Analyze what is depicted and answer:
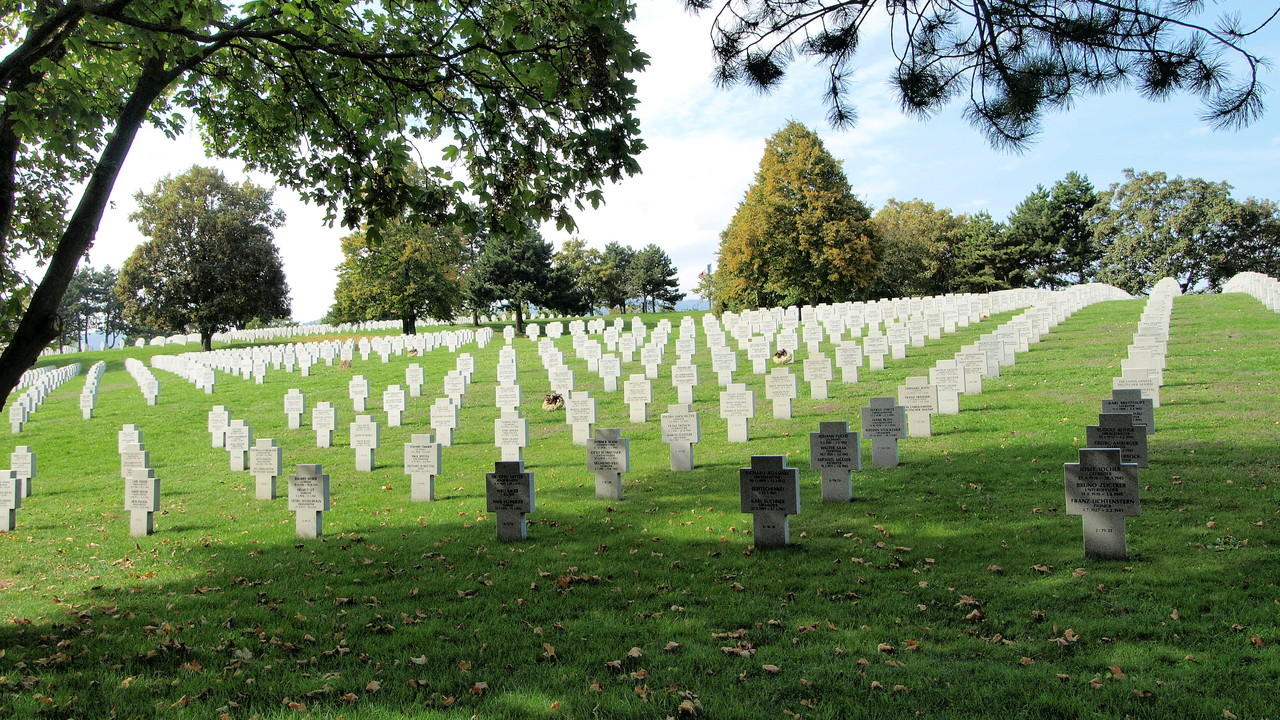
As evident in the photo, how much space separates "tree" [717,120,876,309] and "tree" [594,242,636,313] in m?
34.5

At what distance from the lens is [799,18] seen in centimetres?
632

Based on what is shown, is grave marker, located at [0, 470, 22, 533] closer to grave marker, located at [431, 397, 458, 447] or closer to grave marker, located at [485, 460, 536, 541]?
grave marker, located at [431, 397, 458, 447]

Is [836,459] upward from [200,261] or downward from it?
downward

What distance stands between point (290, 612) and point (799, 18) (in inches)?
241

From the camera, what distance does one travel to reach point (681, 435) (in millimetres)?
11266

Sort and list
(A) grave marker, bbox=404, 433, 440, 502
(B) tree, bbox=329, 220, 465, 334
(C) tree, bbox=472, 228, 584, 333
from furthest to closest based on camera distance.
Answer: (C) tree, bbox=472, 228, 584, 333
(B) tree, bbox=329, 220, 465, 334
(A) grave marker, bbox=404, 433, 440, 502

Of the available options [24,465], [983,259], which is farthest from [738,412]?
[983,259]

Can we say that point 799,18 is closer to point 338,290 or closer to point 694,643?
point 694,643

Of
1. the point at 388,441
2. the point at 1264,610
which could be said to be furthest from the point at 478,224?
the point at 388,441

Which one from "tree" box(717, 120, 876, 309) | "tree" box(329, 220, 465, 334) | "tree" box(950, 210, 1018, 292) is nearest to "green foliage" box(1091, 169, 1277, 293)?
"tree" box(950, 210, 1018, 292)

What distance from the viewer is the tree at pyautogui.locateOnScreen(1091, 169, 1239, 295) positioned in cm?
5862

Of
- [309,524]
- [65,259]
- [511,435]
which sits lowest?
[309,524]

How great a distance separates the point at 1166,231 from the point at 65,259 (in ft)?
231

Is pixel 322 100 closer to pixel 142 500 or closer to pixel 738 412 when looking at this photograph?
pixel 142 500
